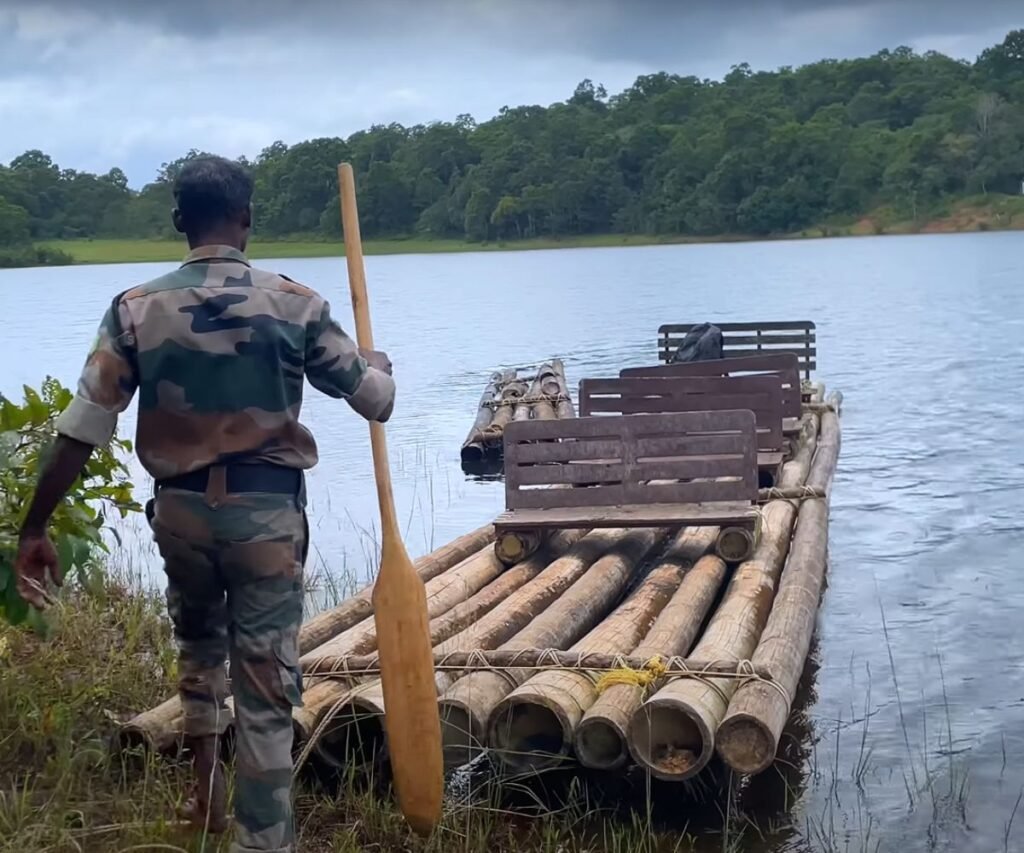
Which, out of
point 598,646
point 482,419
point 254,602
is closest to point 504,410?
point 482,419

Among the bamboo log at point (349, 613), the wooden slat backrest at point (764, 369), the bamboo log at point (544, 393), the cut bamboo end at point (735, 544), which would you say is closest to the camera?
the bamboo log at point (349, 613)

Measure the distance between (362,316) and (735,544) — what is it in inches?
180

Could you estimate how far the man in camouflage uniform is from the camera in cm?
430

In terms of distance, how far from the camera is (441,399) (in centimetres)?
2677

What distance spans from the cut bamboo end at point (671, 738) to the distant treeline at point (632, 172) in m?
65.8

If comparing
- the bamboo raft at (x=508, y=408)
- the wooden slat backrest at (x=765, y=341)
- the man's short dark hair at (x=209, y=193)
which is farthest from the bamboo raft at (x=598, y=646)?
the wooden slat backrest at (x=765, y=341)

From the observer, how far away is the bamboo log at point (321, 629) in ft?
19.5

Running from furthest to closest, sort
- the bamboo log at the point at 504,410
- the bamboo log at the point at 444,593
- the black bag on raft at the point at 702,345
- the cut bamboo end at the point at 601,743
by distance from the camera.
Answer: the bamboo log at the point at 504,410 < the black bag on raft at the point at 702,345 < the bamboo log at the point at 444,593 < the cut bamboo end at the point at 601,743

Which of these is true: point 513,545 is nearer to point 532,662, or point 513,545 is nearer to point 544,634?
point 544,634

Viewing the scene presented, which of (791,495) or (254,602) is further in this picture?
(791,495)

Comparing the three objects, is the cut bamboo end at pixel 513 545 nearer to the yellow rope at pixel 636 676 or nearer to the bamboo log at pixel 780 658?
the bamboo log at pixel 780 658

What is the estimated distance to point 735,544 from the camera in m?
9.02

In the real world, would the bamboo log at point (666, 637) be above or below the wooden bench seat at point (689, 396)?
below

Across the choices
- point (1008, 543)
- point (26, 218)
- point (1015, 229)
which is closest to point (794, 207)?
point (1015, 229)
